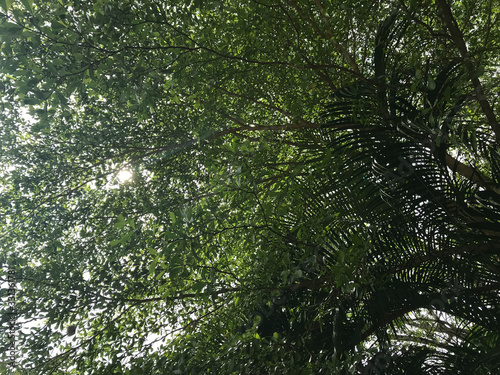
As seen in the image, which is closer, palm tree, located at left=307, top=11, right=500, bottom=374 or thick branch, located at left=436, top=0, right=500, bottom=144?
palm tree, located at left=307, top=11, right=500, bottom=374

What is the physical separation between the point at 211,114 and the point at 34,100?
1814 millimetres

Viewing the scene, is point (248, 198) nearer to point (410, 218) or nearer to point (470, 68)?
point (410, 218)

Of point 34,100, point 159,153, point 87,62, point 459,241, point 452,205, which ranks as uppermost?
point 159,153

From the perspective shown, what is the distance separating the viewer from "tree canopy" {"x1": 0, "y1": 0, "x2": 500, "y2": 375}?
243cm

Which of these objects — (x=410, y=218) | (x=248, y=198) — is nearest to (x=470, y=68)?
(x=410, y=218)

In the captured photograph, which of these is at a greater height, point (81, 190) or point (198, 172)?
point (81, 190)

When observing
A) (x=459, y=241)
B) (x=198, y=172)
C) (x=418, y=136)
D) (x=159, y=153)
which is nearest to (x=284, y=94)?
(x=198, y=172)

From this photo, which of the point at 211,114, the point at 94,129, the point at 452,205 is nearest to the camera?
the point at 452,205

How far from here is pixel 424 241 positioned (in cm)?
286

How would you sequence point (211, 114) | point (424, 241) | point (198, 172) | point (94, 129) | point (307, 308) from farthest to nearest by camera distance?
1. point (198, 172)
2. point (94, 129)
3. point (211, 114)
4. point (307, 308)
5. point (424, 241)

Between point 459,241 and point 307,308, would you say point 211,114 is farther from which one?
point 459,241

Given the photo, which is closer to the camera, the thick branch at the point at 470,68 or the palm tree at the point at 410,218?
the palm tree at the point at 410,218

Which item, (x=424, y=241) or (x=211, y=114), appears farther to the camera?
(x=211, y=114)

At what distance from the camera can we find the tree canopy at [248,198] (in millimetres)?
2430
